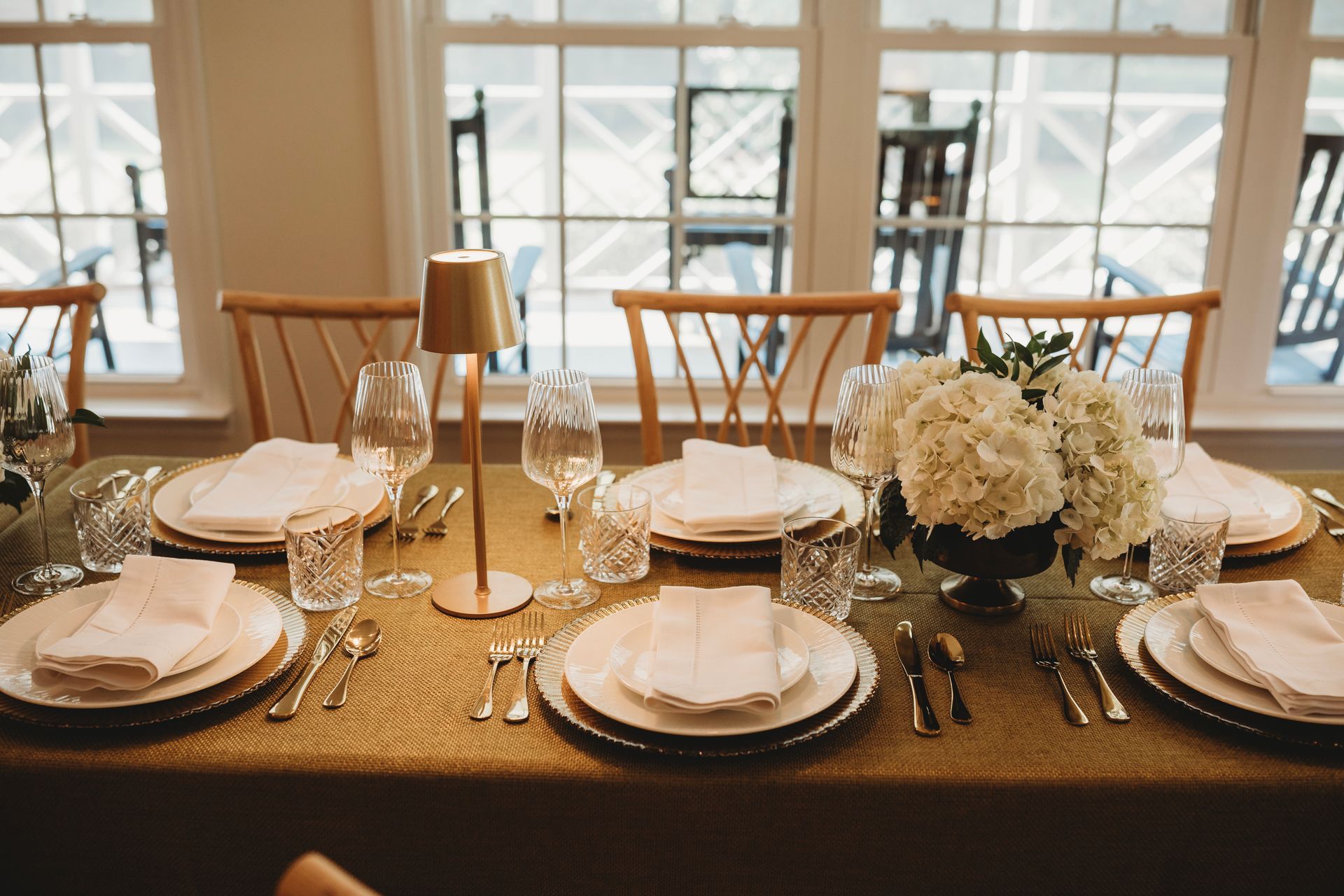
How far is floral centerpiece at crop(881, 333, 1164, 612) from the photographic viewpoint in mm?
1124

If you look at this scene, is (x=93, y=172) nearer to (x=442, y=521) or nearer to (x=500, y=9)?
(x=500, y=9)

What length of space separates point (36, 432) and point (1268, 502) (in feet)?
5.14

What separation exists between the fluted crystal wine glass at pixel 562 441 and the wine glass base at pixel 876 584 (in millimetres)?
311

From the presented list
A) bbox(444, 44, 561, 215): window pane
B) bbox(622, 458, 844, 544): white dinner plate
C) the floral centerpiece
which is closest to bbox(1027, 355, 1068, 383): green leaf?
the floral centerpiece

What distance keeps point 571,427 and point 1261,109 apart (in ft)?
6.93

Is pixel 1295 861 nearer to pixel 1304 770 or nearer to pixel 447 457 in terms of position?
pixel 1304 770

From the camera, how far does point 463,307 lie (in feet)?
3.82

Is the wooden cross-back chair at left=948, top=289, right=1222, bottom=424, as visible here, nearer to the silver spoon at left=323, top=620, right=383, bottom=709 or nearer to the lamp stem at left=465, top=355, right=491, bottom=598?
the lamp stem at left=465, top=355, right=491, bottom=598

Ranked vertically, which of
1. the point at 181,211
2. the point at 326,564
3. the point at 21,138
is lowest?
the point at 326,564

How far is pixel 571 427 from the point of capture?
1256 mm

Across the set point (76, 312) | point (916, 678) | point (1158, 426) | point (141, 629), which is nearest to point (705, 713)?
point (916, 678)

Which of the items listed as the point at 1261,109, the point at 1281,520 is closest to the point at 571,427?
the point at 1281,520

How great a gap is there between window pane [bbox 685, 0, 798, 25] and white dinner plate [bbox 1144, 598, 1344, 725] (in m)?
1.78

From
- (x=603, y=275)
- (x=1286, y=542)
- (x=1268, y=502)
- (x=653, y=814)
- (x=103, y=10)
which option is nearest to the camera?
(x=653, y=814)
